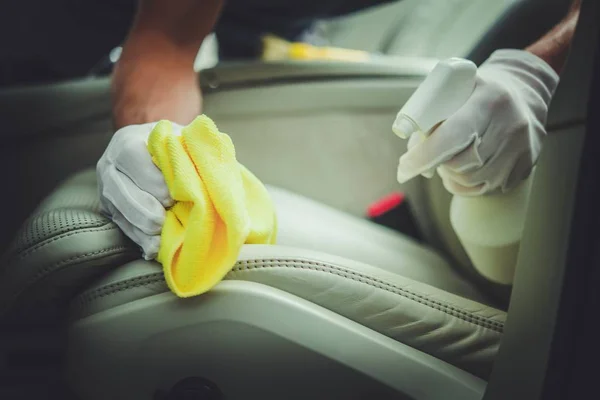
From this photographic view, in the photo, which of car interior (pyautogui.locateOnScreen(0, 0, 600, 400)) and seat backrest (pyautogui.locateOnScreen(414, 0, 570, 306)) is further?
seat backrest (pyautogui.locateOnScreen(414, 0, 570, 306))

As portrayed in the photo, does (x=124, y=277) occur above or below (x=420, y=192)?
below

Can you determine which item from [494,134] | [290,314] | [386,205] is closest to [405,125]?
[494,134]

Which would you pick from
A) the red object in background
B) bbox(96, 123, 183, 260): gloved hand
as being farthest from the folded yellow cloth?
the red object in background

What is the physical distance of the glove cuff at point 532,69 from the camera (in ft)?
1.97

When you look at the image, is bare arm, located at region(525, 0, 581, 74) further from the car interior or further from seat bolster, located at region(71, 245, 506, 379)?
Answer: seat bolster, located at region(71, 245, 506, 379)

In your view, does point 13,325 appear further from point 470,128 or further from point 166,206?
point 470,128

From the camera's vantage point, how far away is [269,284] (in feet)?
1.64

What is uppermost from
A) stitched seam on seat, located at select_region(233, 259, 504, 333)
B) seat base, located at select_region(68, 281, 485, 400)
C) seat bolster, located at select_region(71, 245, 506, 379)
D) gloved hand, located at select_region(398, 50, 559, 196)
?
gloved hand, located at select_region(398, 50, 559, 196)

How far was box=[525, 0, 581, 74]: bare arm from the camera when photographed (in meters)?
0.57

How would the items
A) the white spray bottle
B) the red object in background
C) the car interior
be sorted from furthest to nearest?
the red object in background < the white spray bottle < the car interior

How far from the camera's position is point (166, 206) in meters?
0.51

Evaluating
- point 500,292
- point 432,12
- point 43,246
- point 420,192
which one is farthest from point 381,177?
point 43,246

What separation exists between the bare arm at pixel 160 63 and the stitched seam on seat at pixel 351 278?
0.25 meters

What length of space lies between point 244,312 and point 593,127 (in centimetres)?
30
